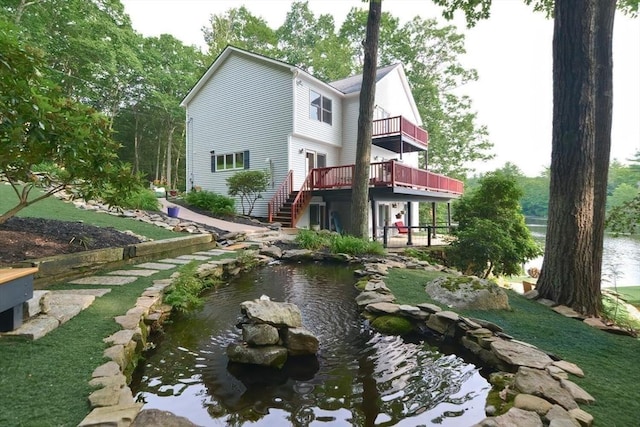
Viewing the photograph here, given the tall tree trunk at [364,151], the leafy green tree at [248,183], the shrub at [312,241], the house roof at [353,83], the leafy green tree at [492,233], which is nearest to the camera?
the leafy green tree at [492,233]

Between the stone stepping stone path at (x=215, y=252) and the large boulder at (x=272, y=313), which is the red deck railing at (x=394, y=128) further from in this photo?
the large boulder at (x=272, y=313)

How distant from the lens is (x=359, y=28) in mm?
24266

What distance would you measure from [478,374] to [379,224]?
1437 centimetres

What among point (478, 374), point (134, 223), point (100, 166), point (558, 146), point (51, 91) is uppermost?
point (51, 91)

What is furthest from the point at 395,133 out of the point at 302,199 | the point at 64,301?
the point at 64,301

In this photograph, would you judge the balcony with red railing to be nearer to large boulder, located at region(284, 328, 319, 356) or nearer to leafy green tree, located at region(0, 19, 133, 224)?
leafy green tree, located at region(0, 19, 133, 224)

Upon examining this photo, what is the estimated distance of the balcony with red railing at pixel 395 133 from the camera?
14828 mm

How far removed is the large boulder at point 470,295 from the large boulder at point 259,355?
2324 millimetres

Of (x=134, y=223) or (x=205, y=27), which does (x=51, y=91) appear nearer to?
(x=134, y=223)

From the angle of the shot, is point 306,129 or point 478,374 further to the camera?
point 306,129

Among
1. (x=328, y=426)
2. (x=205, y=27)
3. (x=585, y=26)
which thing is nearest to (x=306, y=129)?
(x=585, y=26)

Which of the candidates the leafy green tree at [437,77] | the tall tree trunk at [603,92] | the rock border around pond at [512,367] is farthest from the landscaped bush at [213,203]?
the leafy green tree at [437,77]

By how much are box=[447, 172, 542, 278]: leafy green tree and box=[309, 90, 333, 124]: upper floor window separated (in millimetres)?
7685

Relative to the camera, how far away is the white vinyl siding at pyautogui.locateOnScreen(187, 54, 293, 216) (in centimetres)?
1346
